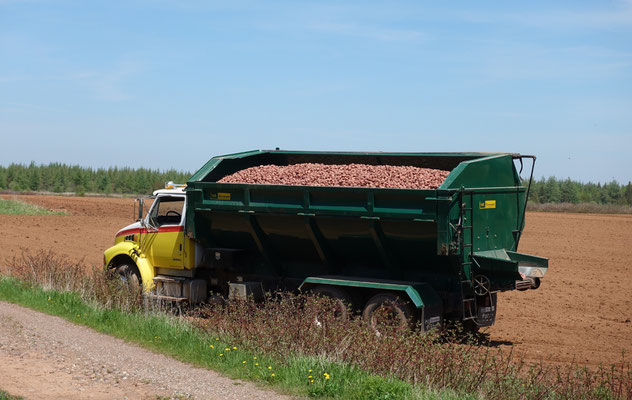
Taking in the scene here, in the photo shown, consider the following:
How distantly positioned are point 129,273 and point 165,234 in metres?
1.26

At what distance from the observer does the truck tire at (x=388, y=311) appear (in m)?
11.4

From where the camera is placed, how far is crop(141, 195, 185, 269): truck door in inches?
575

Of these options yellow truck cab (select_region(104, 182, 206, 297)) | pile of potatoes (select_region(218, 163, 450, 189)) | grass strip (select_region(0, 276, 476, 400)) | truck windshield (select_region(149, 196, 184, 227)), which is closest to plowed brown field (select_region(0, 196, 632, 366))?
pile of potatoes (select_region(218, 163, 450, 189))

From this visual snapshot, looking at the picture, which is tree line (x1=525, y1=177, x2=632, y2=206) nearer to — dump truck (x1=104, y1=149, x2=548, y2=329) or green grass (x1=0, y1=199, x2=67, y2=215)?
green grass (x1=0, y1=199, x2=67, y2=215)

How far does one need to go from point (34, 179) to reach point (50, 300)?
252 ft

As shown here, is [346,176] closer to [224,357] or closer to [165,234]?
[165,234]

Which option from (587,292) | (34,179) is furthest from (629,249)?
(34,179)

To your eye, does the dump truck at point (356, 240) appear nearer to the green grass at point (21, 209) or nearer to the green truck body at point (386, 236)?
the green truck body at point (386, 236)

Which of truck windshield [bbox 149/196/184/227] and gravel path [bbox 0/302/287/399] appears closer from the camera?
gravel path [bbox 0/302/287/399]

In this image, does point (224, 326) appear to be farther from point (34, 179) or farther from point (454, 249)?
point (34, 179)

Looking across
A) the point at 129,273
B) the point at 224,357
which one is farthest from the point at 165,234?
the point at 224,357

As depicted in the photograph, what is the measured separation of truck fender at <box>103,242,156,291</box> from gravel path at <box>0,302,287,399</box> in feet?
12.0

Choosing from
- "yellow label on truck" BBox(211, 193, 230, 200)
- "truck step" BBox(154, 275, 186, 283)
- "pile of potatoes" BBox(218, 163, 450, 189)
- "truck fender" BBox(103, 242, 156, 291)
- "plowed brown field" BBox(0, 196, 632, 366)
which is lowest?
"plowed brown field" BBox(0, 196, 632, 366)

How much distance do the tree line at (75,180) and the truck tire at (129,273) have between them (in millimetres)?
66503
